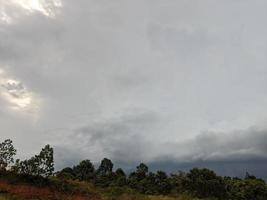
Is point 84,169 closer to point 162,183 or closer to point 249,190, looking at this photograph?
point 162,183

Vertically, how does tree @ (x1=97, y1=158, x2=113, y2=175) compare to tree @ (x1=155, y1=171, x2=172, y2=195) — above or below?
above

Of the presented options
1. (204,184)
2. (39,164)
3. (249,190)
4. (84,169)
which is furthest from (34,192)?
(249,190)

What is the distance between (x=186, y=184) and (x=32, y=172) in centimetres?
2902

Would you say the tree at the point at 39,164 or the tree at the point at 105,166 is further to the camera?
the tree at the point at 105,166

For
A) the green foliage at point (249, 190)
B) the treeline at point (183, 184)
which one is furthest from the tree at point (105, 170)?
the green foliage at point (249, 190)

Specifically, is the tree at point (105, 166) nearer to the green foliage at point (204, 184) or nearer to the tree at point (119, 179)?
the tree at point (119, 179)

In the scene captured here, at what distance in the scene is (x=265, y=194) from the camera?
7162 centimetres

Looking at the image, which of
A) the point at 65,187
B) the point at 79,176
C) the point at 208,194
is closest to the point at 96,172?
the point at 79,176

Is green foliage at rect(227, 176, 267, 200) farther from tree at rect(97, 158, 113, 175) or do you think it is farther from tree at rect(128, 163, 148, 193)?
tree at rect(97, 158, 113, 175)

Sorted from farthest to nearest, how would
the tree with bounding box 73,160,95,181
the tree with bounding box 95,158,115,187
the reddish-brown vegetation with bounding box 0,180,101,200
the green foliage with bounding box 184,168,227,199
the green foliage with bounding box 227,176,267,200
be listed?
the tree with bounding box 73,160,95,181, the tree with bounding box 95,158,115,187, the green foliage with bounding box 227,176,267,200, the green foliage with bounding box 184,168,227,199, the reddish-brown vegetation with bounding box 0,180,101,200

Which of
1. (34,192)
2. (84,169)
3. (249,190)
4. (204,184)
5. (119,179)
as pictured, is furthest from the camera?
(84,169)

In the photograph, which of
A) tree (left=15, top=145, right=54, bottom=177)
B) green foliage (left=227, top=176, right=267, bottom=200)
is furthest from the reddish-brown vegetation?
green foliage (left=227, top=176, right=267, bottom=200)

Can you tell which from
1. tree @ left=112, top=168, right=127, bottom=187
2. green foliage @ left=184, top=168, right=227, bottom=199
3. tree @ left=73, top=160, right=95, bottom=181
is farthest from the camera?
tree @ left=73, top=160, right=95, bottom=181

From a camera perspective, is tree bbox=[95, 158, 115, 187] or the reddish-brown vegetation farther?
tree bbox=[95, 158, 115, 187]
